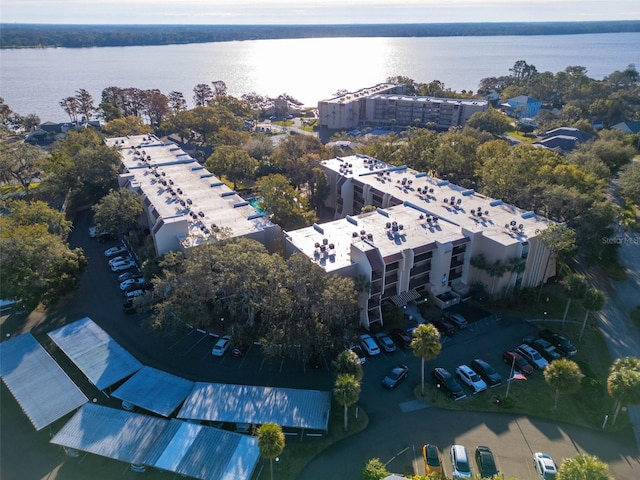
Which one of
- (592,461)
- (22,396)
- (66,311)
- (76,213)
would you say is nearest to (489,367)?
(592,461)

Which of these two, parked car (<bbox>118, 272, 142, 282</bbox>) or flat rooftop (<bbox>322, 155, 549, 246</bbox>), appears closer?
flat rooftop (<bbox>322, 155, 549, 246</bbox>)

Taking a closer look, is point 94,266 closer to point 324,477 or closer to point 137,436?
point 137,436

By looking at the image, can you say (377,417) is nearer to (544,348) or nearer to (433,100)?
(544,348)

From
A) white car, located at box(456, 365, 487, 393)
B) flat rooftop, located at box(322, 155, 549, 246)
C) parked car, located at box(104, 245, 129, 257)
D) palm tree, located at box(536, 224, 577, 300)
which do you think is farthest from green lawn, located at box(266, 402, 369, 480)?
parked car, located at box(104, 245, 129, 257)

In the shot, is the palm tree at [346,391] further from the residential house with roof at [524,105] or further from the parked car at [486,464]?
the residential house with roof at [524,105]

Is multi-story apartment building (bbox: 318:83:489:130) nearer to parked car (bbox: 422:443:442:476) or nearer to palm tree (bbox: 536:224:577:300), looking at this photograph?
palm tree (bbox: 536:224:577:300)
